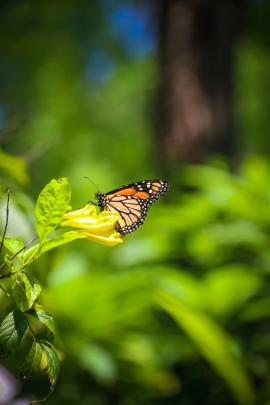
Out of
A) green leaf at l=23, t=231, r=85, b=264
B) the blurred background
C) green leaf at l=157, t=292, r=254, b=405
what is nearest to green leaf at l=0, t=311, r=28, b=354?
green leaf at l=23, t=231, r=85, b=264

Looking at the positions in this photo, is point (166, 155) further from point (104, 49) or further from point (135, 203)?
point (104, 49)

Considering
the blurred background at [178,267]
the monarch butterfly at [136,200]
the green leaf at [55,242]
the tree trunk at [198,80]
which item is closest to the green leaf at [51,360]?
the green leaf at [55,242]

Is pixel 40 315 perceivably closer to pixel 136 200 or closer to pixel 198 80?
pixel 136 200

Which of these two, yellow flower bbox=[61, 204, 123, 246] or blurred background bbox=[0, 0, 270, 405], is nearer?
yellow flower bbox=[61, 204, 123, 246]

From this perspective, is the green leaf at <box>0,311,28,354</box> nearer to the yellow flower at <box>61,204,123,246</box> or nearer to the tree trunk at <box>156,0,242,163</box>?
the yellow flower at <box>61,204,123,246</box>

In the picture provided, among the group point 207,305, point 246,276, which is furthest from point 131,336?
point 246,276

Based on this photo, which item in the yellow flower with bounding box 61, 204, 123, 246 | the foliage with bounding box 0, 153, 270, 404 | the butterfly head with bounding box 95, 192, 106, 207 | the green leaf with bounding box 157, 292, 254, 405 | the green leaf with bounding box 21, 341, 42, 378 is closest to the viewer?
the green leaf with bounding box 21, 341, 42, 378
